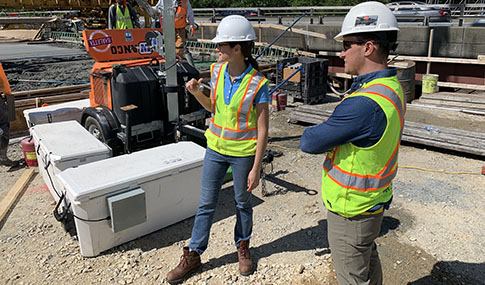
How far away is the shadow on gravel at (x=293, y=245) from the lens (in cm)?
357

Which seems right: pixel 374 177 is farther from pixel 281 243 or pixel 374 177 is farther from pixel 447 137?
pixel 447 137

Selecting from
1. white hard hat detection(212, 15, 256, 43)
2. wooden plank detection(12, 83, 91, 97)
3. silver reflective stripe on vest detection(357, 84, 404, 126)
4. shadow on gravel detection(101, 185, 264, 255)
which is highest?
white hard hat detection(212, 15, 256, 43)

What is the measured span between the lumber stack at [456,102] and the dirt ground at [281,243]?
13.0ft

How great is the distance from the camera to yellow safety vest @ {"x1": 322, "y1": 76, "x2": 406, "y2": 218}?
1930mm

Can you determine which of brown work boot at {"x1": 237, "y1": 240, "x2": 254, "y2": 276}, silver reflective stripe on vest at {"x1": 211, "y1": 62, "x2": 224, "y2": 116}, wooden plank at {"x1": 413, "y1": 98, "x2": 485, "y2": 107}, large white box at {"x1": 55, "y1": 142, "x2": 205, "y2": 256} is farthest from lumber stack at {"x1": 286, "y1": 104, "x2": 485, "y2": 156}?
silver reflective stripe on vest at {"x1": 211, "y1": 62, "x2": 224, "y2": 116}

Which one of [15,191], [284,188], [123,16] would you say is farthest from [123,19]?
[284,188]

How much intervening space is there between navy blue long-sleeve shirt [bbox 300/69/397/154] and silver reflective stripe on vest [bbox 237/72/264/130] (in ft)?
3.12

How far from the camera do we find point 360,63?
6.53ft

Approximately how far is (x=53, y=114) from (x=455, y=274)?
574 centimetres

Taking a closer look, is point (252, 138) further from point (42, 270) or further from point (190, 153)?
point (42, 270)

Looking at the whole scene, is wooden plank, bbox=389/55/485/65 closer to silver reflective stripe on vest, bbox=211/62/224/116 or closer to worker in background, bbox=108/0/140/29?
worker in background, bbox=108/0/140/29

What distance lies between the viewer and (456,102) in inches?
351

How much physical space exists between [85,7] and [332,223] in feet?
71.6

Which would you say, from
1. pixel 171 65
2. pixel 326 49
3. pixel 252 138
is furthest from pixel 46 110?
pixel 326 49
